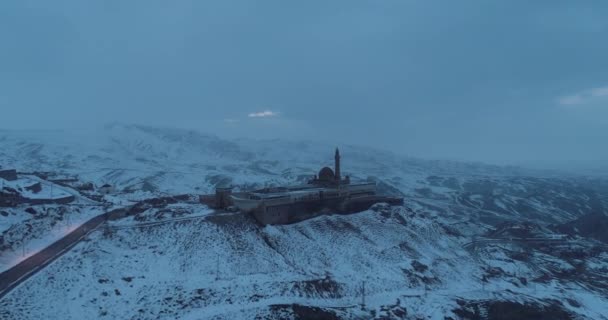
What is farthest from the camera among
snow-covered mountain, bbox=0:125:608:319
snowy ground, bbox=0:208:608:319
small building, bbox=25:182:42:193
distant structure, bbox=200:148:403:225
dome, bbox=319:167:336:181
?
dome, bbox=319:167:336:181

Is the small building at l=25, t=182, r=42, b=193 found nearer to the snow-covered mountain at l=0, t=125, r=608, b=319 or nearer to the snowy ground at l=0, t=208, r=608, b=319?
the snow-covered mountain at l=0, t=125, r=608, b=319

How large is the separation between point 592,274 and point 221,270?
48632 millimetres

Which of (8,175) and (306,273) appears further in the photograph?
(8,175)

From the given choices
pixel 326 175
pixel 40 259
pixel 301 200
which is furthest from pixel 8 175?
pixel 326 175

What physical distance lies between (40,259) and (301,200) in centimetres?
2766

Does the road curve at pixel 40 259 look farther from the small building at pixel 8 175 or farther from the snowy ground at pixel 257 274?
the small building at pixel 8 175

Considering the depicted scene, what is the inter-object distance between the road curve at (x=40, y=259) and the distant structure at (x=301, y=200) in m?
14.3

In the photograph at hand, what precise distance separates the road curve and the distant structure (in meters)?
14.3

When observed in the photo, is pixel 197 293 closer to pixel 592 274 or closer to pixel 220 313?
pixel 220 313

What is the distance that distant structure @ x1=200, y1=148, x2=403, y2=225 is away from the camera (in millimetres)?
43375

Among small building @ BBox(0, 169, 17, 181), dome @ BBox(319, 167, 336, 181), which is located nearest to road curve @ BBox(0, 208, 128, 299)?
small building @ BBox(0, 169, 17, 181)

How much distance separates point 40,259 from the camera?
96.6 ft

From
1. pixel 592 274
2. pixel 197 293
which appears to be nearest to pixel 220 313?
pixel 197 293

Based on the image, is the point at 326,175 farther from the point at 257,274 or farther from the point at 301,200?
the point at 257,274
